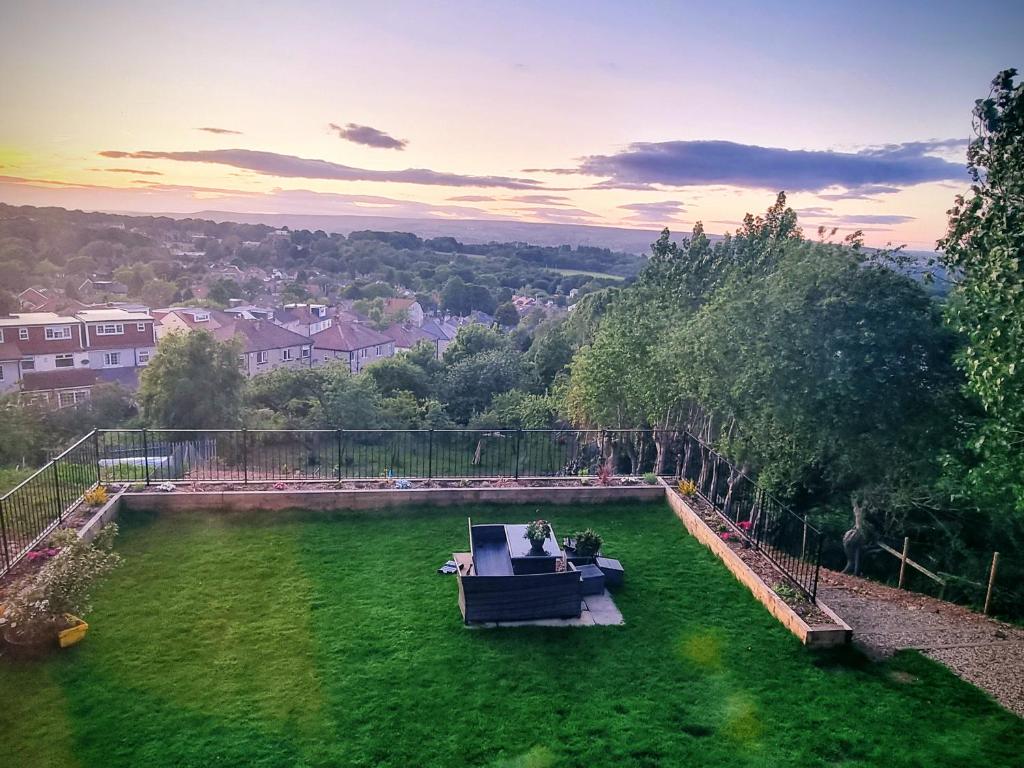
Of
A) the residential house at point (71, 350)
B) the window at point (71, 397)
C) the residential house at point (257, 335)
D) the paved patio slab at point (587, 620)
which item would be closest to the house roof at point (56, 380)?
the residential house at point (71, 350)

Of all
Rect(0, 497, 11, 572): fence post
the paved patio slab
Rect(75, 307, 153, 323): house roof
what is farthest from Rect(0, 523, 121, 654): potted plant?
Rect(75, 307, 153, 323): house roof

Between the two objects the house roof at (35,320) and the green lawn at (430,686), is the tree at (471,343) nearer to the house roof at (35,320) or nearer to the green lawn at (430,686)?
the house roof at (35,320)

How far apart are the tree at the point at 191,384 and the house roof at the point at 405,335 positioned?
1103 inches

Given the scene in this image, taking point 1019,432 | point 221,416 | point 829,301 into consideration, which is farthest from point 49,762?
point 221,416

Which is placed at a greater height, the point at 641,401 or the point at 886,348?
the point at 886,348

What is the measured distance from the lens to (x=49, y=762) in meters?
4.98

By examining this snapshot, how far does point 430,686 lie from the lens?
20.2 ft

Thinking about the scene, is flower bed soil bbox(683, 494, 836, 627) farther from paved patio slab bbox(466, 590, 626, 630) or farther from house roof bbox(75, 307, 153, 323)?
house roof bbox(75, 307, 153, 323)

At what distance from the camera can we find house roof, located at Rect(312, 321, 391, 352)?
47.9 meters

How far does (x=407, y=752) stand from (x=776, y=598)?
472cm

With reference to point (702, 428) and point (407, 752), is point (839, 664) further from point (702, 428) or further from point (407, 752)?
point (702, 428)

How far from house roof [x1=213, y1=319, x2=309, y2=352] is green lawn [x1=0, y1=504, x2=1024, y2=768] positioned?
35144mm

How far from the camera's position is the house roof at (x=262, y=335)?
4128 centimetres

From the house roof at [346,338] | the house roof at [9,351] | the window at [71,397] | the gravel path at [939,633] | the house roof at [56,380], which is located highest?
the gravel path at [939,633]
